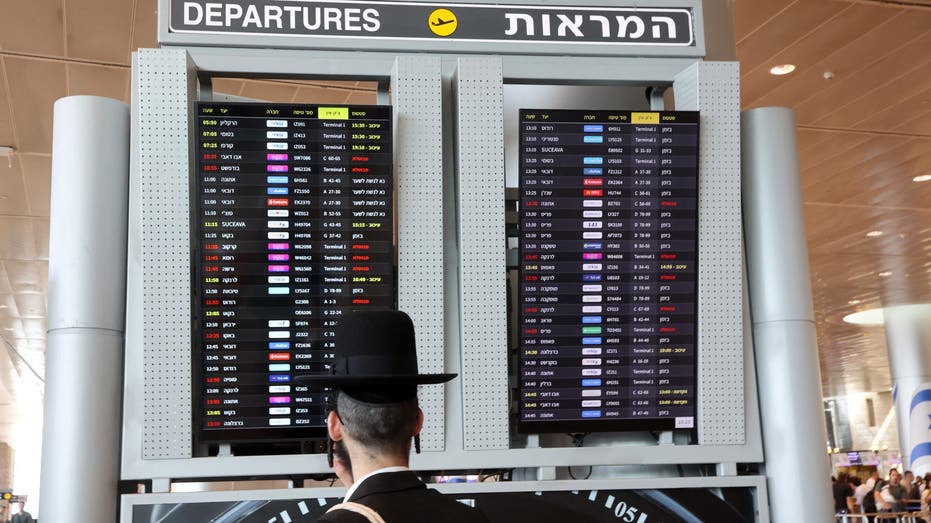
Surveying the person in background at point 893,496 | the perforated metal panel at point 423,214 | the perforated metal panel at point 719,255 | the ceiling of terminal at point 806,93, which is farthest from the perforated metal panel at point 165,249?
the person in background at point 893,496

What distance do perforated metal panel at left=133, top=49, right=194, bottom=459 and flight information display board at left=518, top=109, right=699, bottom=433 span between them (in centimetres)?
130

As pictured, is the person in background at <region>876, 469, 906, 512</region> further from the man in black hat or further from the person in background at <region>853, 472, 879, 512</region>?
the man in black hat

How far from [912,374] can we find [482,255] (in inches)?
964

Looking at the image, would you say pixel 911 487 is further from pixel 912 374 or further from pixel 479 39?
pixel 479 39

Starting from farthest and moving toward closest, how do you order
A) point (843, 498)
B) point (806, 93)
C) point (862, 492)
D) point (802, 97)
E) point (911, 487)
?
point (911, 487)
point (862, 492)
point (843, 498)
point (802, 97)
point (806, 93)

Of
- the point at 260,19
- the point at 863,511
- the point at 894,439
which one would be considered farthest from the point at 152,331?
the point at 894,439

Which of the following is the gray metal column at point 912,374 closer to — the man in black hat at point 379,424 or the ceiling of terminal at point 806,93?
the ceiling of terminal at point 806,93

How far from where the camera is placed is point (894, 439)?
46.6m

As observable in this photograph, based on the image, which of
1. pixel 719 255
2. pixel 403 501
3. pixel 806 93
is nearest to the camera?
pixel 403 501

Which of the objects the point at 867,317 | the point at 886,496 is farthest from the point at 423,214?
the point at 867,317

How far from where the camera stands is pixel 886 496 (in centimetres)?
1742

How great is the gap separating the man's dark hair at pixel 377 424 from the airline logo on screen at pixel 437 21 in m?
2.31

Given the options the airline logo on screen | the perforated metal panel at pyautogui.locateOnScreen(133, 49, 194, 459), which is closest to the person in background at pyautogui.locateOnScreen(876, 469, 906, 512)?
the airline logo on screen

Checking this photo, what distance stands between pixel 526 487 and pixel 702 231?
4.19ft
